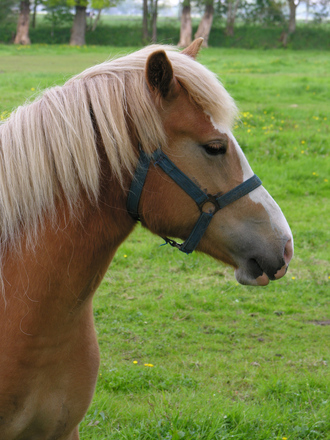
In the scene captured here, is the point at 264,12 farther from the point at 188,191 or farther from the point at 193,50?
the point at 188,191

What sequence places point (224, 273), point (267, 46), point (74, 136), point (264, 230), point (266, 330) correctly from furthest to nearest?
1. point (267, 46)
2. point (224, 273)
3. point (266, 330)
4. point (264, 230)
5. point (74, 136)

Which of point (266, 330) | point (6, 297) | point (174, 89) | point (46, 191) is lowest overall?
point (266, 330)

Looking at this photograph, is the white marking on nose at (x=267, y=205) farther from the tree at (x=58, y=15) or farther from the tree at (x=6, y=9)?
the tree at (x=6, y=9)

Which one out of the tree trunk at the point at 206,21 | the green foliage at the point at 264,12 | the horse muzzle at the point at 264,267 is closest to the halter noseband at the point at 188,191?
the horse muzzle at the point at 264,267

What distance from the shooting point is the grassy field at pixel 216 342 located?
2.91m

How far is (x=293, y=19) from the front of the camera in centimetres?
3061

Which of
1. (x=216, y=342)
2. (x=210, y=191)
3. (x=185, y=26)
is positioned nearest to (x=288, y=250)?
(x=210, y=191)

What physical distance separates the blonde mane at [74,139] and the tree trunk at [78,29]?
28.7 metres

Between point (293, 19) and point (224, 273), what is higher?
point (293, 19)

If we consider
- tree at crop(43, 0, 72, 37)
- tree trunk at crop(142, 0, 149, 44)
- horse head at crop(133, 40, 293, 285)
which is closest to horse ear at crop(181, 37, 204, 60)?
horse head at crop(133, 40, 293, 285)

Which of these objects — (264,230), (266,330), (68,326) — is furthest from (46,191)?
(266,330)

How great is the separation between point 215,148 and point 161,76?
33 cm

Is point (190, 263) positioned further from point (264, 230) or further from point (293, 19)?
point (293, 19)

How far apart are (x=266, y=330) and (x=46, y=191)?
3.04 meters
